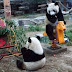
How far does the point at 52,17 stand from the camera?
425cm

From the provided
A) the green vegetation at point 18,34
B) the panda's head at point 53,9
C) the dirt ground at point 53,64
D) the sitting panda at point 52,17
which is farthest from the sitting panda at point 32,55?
the panda's head at point 53,9

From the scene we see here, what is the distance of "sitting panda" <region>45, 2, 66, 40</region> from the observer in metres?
4.23

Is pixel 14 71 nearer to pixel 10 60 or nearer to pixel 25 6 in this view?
pixel 10 60

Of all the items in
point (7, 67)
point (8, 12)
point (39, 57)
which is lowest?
point (7, 67)

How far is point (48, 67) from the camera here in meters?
3.61

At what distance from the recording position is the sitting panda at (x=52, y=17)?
4234 millimetres

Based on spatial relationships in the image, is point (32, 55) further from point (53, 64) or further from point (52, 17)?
point (52, 17)

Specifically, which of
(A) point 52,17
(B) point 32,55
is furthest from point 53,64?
(A) point 52,17

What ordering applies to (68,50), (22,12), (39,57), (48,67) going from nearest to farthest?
(39,57) < (48,67) < (68,50) < (22,12)

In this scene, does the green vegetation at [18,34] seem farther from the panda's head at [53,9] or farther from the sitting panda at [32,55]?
the panda's head at [53,9]

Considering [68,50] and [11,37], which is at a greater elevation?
[11,37]

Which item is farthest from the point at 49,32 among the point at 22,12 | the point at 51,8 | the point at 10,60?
the point at 22,12

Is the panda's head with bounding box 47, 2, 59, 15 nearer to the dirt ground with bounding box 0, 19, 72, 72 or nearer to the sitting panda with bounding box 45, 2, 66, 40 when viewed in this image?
the sitting panda with bounding box 45, 2, 66, 40

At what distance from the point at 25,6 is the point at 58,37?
38.3 feet
